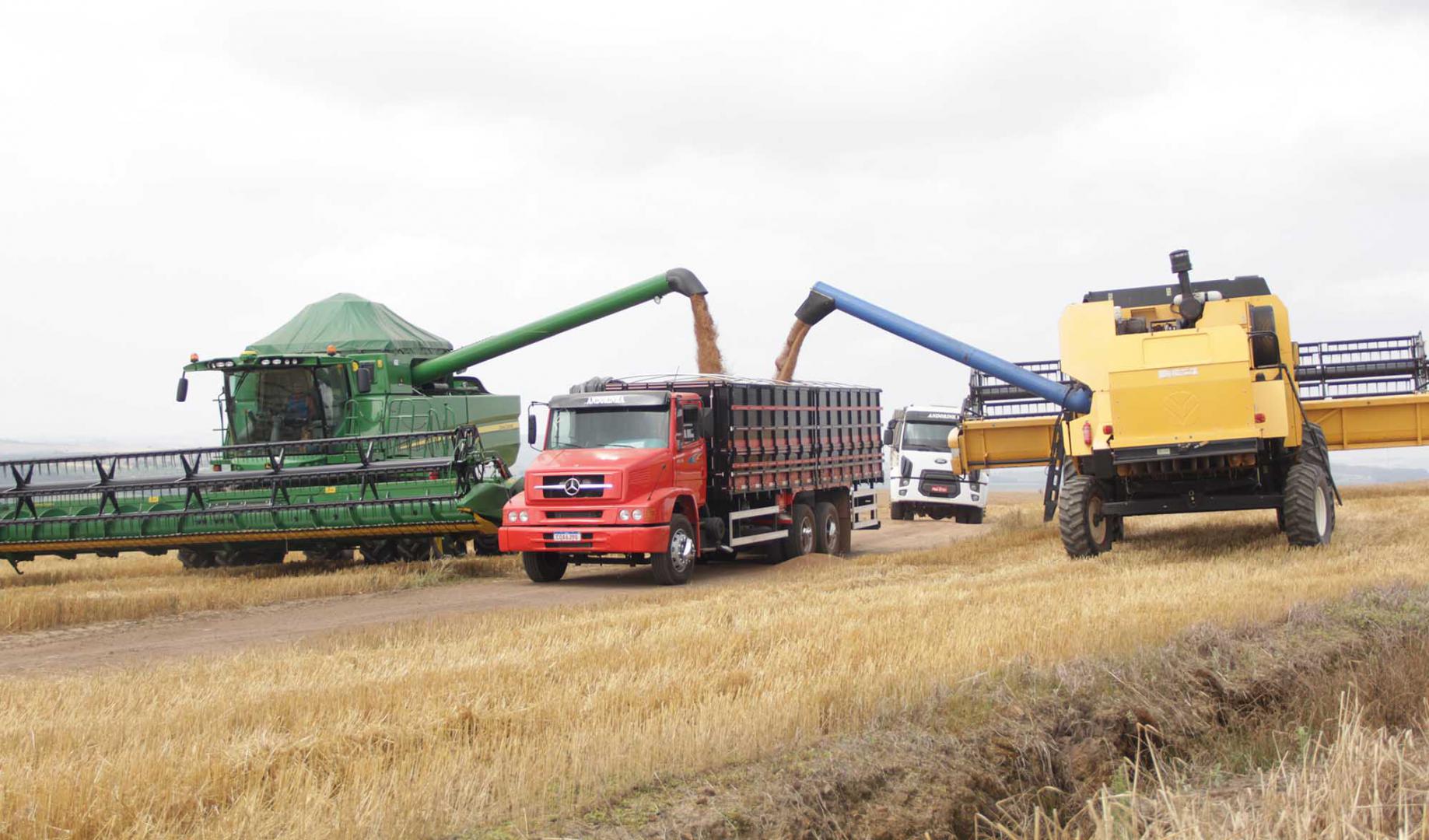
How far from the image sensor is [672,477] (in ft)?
54.6

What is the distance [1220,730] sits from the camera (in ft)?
20.8

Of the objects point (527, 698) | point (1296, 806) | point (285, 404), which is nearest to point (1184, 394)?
point (527, 698)

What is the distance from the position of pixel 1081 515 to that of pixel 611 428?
229 inches

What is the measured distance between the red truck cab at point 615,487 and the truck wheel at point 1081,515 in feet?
15.0

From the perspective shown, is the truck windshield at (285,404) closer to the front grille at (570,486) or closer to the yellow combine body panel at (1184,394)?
the front grille at (570,486)

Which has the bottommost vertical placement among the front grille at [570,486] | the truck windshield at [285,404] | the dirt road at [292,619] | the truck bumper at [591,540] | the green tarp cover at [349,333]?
the dirt road at [292,619]

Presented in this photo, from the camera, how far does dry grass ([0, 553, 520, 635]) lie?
1334 cm

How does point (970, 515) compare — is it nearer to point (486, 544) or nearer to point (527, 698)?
point (486, 544)

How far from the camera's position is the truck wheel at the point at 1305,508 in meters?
14.6

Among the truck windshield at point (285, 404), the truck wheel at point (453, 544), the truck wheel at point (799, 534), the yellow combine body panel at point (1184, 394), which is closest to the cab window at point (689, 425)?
the truck wheel at point (799, 534)

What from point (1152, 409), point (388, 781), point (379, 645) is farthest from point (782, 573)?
point (388, 781)

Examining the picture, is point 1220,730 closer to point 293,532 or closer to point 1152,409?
point 1152,409

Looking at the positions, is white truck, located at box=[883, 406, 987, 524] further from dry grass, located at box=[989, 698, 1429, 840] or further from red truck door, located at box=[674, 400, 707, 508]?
dry grass, located at box=[989, 698, 1429, 840]

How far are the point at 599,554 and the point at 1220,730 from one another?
1100 cm
